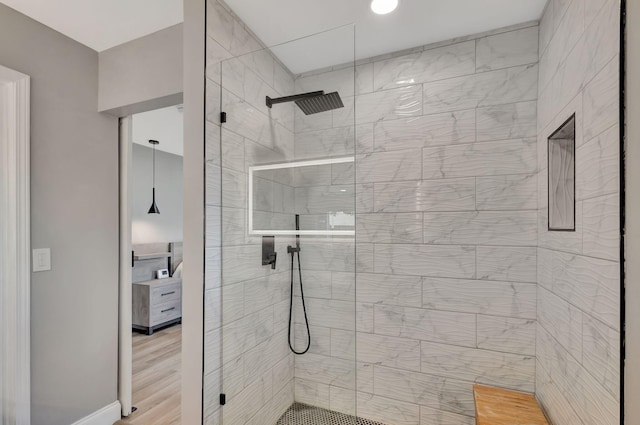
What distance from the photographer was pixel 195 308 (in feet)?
5.15

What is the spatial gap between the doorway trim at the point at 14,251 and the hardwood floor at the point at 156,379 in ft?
Answer: 2.42

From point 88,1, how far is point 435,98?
206cm

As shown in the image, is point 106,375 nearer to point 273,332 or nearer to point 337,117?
point 273,332

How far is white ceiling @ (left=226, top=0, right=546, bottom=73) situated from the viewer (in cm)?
155

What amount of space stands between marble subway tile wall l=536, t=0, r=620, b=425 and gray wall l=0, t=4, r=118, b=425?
266cm

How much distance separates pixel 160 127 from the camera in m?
3.64

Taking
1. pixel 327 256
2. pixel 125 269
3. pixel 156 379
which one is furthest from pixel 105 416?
pixel 327 256

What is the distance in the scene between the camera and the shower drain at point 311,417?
155 centimetres

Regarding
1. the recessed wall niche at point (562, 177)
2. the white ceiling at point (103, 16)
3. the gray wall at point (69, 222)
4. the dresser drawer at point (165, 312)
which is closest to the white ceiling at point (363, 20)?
the white ceiling at point (103, 16)

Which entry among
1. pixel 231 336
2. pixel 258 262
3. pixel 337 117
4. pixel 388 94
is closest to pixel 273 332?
pixel 231 336

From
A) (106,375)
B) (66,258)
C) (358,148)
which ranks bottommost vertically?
(106,375)

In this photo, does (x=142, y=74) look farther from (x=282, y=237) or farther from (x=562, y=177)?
(x=562, y=177)

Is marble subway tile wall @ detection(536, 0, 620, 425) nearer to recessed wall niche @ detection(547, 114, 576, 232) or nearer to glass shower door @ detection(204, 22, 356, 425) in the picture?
recessed wall niche @ detection(547, 114, 576, 232)

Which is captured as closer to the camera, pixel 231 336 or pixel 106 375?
pixel 231 336
